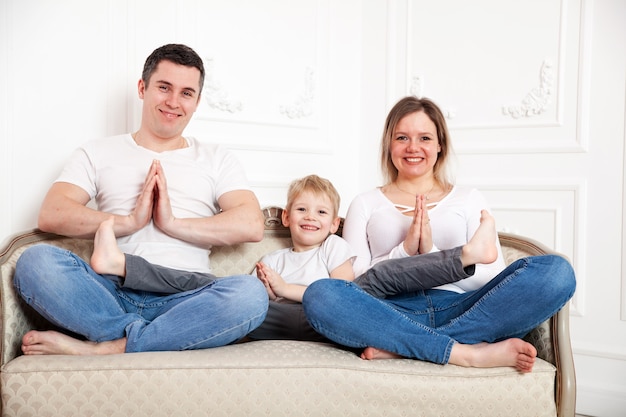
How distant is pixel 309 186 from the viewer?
2.34m

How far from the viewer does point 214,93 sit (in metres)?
2.83

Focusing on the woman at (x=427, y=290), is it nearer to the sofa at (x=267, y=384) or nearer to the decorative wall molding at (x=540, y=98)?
the sofa at (x=267, y=384)

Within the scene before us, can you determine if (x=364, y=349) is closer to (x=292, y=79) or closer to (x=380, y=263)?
(x=380, y=263)

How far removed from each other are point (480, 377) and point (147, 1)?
1.93 metres

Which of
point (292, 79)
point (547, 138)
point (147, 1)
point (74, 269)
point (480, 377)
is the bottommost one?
point (480, 377)

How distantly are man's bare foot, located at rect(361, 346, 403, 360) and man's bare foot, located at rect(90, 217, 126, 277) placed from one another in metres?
0.75

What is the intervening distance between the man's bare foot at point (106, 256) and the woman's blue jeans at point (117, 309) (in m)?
0.03

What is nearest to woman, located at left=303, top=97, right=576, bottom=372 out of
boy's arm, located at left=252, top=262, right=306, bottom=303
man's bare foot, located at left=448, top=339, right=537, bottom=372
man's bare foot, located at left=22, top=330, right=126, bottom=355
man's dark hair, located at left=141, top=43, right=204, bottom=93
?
man's bare foot, located at left=448, top=339, right=537, bottom=372

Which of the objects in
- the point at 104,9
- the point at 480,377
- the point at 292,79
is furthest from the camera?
the point at 292,79

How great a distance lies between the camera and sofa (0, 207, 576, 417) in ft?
5.55

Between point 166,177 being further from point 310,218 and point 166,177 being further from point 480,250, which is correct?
point 480,250

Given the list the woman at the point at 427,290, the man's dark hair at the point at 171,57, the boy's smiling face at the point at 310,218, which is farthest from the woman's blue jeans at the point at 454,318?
the man's dark hair at the point at 171,57

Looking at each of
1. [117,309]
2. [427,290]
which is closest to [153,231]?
[117,309]

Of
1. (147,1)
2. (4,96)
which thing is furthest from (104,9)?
(4,96)
